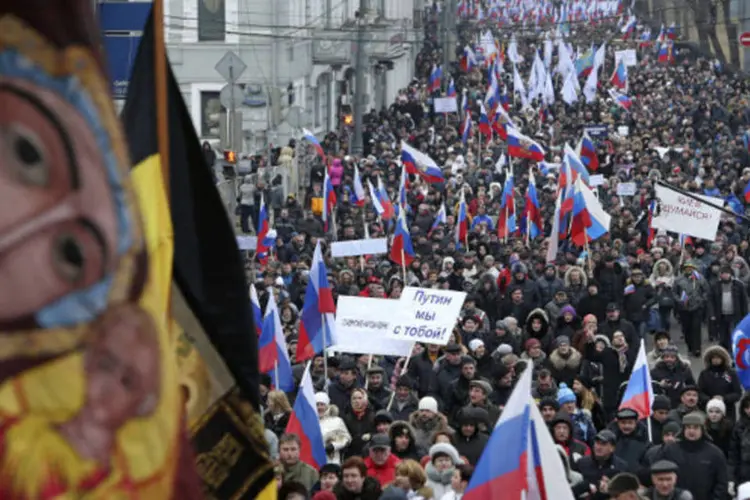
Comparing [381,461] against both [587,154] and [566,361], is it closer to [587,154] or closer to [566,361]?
[566,361]

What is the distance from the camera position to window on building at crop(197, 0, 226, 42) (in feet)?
141

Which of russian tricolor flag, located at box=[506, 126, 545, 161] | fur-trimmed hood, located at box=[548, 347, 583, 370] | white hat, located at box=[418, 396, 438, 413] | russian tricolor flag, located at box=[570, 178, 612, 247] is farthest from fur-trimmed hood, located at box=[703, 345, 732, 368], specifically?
russian tricolor flag, located at box=[506, 126, 545, 161]

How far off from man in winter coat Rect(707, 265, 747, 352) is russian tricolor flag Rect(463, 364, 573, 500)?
551 inches

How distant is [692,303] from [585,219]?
89.3 inches

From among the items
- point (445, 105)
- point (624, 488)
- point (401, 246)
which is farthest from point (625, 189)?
point (624, 488)

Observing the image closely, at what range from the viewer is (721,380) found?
1424 centimetres

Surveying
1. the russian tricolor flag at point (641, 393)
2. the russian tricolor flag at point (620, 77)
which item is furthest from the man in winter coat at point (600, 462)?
the russian tricolor flag at point (620, 77)

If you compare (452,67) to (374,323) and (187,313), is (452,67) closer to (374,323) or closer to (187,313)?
(374,323)

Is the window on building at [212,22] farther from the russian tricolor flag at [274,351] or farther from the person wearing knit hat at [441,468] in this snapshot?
the person wearing knit hat at [441,468]

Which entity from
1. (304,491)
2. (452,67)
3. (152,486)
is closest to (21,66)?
(152,486)

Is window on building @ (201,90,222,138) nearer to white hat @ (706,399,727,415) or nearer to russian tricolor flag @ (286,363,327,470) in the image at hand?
white hat @ (706,399,727,415)

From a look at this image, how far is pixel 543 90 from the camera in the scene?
52.1m

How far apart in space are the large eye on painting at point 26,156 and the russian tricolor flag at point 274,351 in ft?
33.6

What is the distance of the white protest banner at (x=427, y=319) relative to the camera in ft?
49.1
